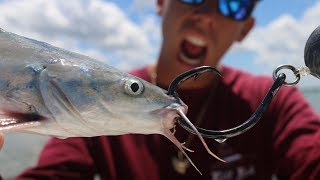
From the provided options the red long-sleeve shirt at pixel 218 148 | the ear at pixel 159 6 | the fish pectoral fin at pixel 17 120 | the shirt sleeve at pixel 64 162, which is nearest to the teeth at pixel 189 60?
the red long-sleeve shirt at pixel 218 148

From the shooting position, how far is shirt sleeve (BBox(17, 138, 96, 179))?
11.1 feet

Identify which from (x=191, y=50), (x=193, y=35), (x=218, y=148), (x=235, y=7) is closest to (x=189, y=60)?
(x=191, y=50)

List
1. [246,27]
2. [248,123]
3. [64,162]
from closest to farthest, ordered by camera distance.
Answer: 1. [248,123]
2. [64,162]
3. [246,27]

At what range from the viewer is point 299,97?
3854mm

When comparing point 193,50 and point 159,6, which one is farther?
point 159,6

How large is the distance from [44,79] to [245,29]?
3152 mm

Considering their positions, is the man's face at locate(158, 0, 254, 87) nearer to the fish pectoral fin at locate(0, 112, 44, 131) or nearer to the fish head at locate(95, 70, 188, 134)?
the fish head at locate(95, 70, 188, 134)

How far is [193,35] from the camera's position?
3715mm

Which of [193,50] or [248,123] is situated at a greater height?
[248,123]

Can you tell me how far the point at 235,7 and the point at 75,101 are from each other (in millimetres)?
2546

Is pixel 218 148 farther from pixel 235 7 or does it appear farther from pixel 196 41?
pixel 235 7

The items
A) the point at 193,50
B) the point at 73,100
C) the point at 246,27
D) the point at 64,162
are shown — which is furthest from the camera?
the point at 246,27

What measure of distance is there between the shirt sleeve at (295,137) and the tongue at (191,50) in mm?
772

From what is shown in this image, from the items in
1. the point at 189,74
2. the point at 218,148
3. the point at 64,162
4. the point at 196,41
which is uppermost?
the point at 189,74
